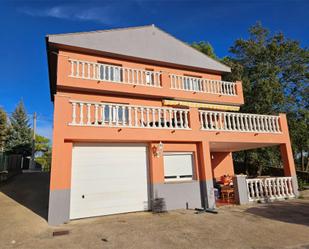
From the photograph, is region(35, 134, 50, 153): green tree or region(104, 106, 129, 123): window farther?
region(35, 134, 50, 153): green tree

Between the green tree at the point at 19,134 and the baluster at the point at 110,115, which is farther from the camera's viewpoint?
the green tree at the point at 19,134

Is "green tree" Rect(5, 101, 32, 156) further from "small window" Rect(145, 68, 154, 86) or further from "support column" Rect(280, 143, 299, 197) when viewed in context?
"support column" Rect(280, 143, 299, 197)

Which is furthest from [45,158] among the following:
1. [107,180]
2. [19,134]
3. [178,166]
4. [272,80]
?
[272,80]

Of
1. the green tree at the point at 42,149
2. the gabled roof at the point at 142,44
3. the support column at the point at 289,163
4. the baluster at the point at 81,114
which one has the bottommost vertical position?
the support column at the point at 289,163

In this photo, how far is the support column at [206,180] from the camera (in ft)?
38.6

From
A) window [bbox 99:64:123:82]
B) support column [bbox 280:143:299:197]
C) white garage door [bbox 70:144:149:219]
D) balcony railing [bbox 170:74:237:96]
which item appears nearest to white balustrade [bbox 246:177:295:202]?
support column [bbox 280:143:299:197]

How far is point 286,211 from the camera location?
35.3ft

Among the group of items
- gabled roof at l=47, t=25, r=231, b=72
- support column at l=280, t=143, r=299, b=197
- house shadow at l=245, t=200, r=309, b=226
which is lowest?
house shadow at l=245, t=200, r=309, b=226

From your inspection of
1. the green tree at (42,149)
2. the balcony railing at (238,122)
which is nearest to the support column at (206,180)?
the balcony railing at (238,122)

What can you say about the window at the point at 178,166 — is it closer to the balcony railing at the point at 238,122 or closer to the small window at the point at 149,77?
the balcony railing at the point at 238,122

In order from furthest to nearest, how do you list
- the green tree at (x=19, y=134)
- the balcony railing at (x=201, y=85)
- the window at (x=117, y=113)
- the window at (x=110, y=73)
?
the green tree at (x=19, y=134), the balcony railing at (x=201, y=85), the window at (x=110, y=73), the window at (x=117, y=113)

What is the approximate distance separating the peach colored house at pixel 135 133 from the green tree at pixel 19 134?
25.2 meters

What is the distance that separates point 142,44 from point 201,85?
6.28 meters

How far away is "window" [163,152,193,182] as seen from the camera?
1215 centimetres
